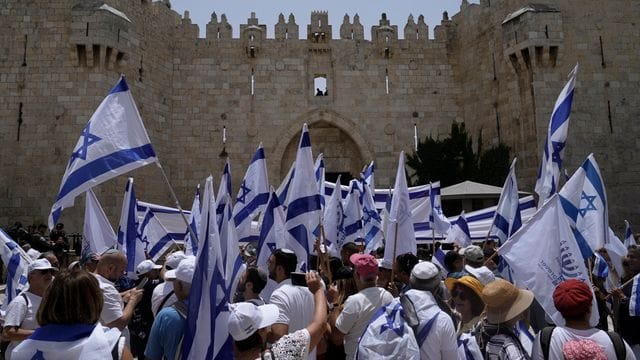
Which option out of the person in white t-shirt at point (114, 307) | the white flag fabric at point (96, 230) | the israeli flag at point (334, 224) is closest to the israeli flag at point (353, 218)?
the israeli flag at point (334, 224)

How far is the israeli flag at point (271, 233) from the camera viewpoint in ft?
17.6

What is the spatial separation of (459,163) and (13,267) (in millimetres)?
13162

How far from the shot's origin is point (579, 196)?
611cm

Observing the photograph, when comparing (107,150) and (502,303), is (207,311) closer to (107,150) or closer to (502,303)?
(502,303)

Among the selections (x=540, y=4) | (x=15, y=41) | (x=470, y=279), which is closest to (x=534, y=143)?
(x=540, y=4)

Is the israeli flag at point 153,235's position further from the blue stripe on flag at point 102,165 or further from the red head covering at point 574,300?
the red head covering at point 574,300

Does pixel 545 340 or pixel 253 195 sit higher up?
pixel 253 195

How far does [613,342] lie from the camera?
8.32 ft

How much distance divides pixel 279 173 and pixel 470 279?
1541 centimetres

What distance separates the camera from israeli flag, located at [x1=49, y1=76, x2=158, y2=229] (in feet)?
16.9

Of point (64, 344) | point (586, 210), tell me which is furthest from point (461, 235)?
point (64, 344)

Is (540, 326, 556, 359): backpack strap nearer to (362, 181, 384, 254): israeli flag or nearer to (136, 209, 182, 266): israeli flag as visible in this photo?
(362, 181, 384, 254): israeli flag

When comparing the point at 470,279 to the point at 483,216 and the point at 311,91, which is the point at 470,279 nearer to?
the point at 483,216

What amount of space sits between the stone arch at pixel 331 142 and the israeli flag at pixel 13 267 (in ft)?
43.0
